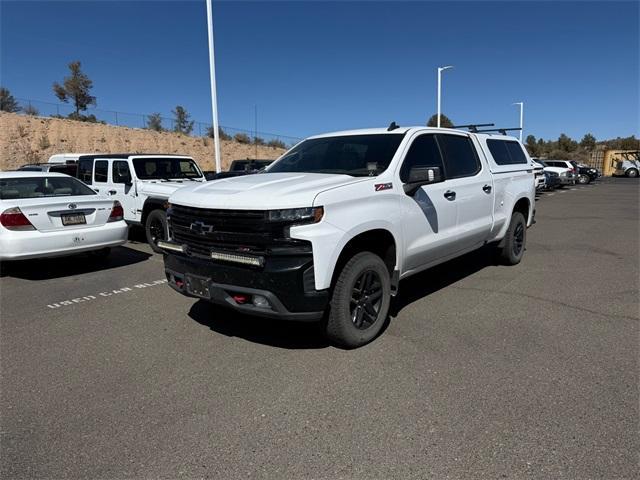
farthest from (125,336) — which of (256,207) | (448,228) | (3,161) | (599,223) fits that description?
(3,161)

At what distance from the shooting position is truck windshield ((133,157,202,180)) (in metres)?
10.0

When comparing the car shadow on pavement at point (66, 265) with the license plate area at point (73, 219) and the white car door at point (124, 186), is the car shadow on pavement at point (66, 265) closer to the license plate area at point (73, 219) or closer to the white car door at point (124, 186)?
the license plate area at point (73, 219)

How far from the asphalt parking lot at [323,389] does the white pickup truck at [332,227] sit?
52cm

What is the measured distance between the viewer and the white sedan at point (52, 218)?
6711 millimetres

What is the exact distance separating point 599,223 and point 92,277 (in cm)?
1224

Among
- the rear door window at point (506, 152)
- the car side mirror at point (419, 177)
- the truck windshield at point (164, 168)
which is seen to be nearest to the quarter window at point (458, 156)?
the rear door window at point (506, 152)

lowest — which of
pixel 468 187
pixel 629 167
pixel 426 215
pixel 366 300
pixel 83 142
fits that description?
pixel 366 300

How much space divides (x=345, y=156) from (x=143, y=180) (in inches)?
234

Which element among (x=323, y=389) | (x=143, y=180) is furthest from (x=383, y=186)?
(x=143, y=180)

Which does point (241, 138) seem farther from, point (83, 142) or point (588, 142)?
point (588, 142)

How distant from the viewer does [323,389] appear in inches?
144

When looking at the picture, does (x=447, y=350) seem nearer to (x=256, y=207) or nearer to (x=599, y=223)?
(x=256, y=207)

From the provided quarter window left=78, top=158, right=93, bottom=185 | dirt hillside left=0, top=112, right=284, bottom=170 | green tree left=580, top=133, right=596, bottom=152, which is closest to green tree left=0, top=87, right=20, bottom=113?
dirt hillside left=0, top=112, right=284, bottom=170

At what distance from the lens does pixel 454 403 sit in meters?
3.41
